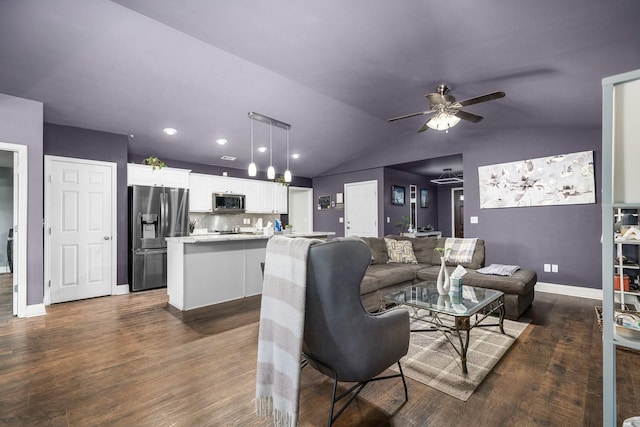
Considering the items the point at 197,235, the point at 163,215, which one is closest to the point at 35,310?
the point at 163,215

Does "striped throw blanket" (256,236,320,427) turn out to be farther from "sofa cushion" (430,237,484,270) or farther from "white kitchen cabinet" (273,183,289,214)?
"white kitchen cabinet" (273,183,289,214)

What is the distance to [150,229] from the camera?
4.82 metres

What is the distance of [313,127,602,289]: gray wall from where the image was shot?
4168 mm

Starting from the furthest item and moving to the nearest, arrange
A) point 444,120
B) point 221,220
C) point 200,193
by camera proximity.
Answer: point 221,220 < point 200,193 < point 444,120

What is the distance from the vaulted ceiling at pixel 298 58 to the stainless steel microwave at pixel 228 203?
1.68m

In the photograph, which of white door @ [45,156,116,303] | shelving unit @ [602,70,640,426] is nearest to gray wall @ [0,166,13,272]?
white door @ [45,156,116,303]

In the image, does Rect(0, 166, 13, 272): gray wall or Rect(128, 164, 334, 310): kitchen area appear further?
Rect(0, 166, 13, 272): gray wall

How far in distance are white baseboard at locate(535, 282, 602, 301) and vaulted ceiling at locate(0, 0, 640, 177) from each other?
238 centimetres

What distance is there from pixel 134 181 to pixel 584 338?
6.24 m

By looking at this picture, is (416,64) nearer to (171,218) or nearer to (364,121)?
(364,121)

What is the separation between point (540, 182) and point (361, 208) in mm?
3560

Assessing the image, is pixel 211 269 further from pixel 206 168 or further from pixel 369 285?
pixel 206 168

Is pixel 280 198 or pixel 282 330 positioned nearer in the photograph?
pixel 282 330

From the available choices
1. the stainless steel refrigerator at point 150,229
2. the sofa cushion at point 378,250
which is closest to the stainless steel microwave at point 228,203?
the stainless steel refrigerator at point 150,229
